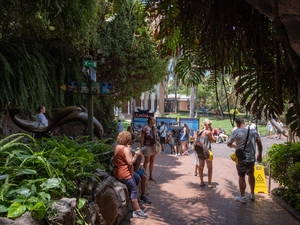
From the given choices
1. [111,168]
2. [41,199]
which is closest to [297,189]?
[111,168]

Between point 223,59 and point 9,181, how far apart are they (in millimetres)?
2383

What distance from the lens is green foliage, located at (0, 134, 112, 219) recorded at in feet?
7.50

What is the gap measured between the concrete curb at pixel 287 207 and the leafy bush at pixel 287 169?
0.36 feet

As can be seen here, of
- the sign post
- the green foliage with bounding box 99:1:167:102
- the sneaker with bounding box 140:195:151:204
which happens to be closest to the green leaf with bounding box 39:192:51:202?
the sign post

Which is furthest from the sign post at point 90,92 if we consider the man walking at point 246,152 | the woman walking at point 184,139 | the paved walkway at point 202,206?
the woman walking at point 184,139

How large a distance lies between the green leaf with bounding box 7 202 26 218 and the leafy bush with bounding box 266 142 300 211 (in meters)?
4.90

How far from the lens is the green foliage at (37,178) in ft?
7.50

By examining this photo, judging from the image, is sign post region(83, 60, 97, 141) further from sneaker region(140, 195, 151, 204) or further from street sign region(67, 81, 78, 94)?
sneaker region(140, 195, 151, 204)

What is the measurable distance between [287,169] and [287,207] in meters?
0.94

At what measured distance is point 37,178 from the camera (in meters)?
2.87

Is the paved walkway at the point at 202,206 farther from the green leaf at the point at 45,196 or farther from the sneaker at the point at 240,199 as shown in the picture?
the green leaf at the point at 45,196

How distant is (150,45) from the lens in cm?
922

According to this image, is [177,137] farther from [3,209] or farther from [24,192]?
[3,209]

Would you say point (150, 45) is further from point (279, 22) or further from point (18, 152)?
point (279, 22)
